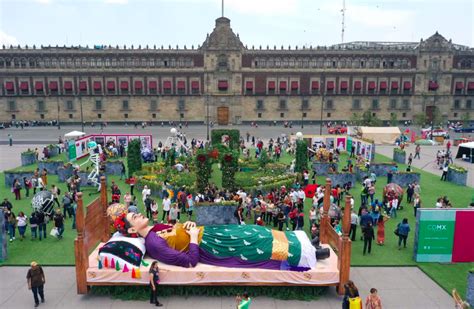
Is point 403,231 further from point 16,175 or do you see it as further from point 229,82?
point 229,82

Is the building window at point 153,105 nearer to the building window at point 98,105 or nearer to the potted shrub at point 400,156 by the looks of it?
the building window at point 98,105

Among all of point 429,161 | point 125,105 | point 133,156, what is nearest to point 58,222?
point 133,156

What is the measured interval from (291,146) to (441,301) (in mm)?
26155

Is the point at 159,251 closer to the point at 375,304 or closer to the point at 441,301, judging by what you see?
the point at 375,304

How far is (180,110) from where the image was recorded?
199ft

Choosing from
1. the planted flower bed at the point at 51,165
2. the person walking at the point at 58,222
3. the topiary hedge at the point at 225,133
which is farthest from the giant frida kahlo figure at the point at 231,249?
the topiary hedge at the point at 225,133

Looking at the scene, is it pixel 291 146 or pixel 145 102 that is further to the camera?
pixel 145 102

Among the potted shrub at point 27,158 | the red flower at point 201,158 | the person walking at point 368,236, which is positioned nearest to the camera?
the person walking at point 368,236

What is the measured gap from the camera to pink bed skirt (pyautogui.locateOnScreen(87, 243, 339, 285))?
35.9 ft

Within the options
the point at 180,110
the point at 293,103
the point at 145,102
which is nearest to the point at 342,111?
the point at 293,103

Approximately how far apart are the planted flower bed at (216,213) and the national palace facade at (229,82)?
43.5 metres

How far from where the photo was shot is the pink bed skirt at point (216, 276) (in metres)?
10.9

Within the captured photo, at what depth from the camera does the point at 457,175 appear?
25062mm

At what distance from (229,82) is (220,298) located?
51.4 m
